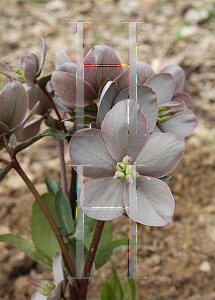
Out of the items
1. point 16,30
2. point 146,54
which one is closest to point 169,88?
point 146,54

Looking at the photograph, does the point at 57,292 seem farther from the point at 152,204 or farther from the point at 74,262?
the point at 152,204

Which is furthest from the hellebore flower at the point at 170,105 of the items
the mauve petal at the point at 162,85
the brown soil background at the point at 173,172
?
the brown soil background at the point at 173,172

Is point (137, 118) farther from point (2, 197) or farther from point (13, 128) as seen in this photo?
point (2, 197)

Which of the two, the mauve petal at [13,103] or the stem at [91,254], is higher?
the mauve petal at [13,103]

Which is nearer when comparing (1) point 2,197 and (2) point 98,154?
(2) point 98,154

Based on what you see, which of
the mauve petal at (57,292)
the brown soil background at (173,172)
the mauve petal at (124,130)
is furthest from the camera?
the brown soil background at (173,172)

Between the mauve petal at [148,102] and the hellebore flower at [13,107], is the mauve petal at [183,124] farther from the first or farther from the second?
the hellebore flower at [13,107]

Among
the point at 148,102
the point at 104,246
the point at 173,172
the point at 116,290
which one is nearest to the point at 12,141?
the point at 148,102

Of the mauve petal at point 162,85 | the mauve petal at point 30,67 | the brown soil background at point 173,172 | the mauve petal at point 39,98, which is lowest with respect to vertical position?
the brown soil background at point 173,172
